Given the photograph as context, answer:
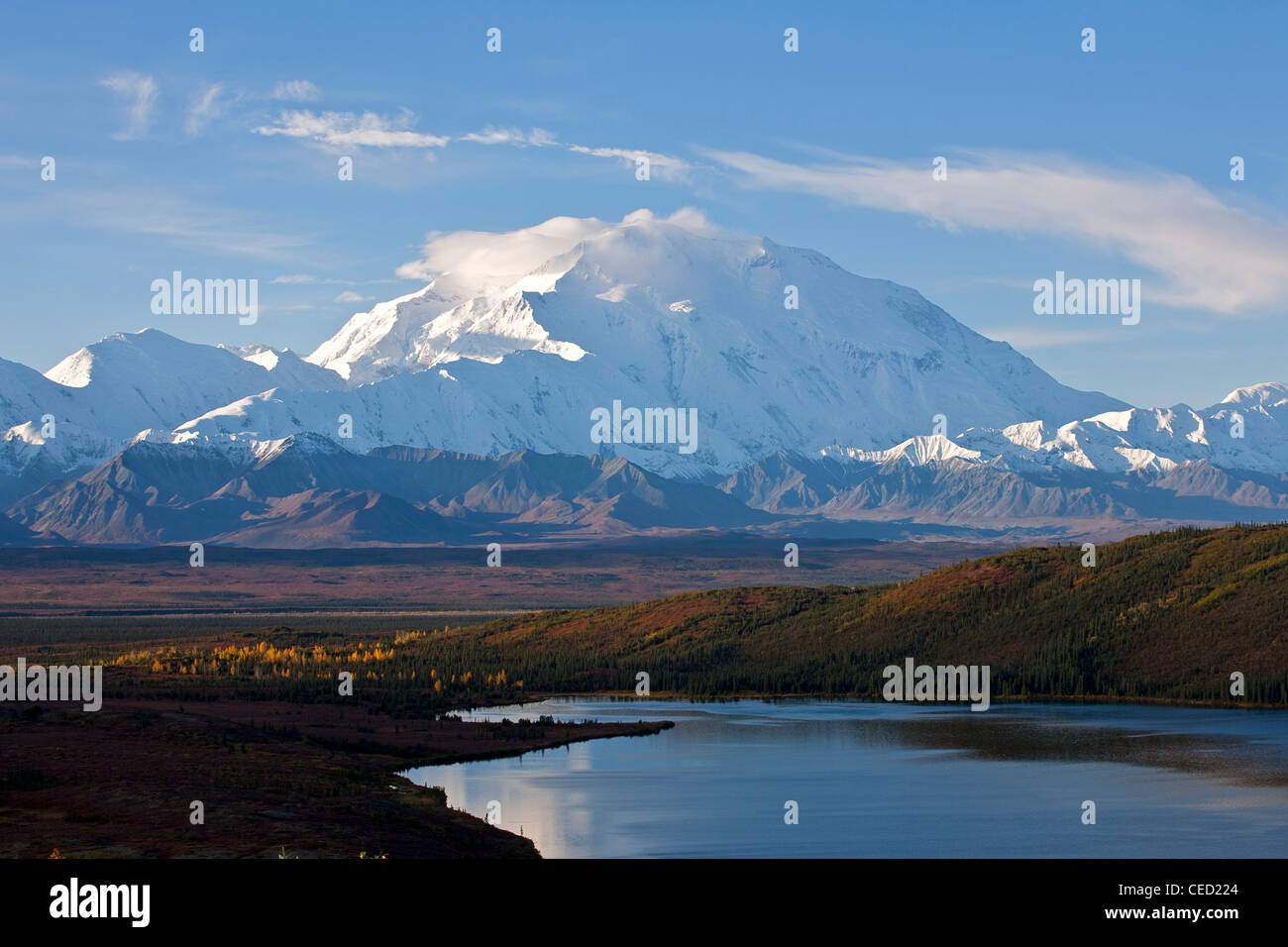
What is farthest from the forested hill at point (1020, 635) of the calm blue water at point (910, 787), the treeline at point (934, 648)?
the calm blue water at point (910, 787)

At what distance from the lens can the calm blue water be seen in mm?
72000

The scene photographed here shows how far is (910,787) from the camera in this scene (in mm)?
89688

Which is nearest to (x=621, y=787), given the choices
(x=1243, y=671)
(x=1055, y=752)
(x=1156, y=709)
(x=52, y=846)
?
(x=1055, y=752)

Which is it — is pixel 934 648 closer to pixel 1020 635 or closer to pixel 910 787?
pixel 1020 635

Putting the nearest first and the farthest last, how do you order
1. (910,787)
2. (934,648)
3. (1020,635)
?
(910,787), (1020,635), (934,648)

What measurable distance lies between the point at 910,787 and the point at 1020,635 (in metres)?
79.9

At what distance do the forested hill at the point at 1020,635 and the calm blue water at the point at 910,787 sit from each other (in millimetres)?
18509

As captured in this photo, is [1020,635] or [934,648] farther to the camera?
[934,648]

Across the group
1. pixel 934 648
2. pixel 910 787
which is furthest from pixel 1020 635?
pixel 910 787

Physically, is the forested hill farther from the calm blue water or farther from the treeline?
the calm blue water

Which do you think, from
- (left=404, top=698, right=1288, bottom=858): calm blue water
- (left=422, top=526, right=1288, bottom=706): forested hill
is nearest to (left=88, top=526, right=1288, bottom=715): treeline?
(left=422, top=526, right=1288, bottom=706): forested hill

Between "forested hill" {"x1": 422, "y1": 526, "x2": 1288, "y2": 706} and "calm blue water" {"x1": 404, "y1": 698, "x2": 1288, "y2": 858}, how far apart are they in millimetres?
18509

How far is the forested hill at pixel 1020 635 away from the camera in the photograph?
150750 millimetres
